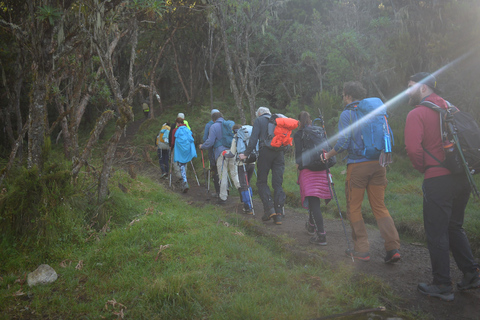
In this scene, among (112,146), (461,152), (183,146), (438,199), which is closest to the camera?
(461,152)

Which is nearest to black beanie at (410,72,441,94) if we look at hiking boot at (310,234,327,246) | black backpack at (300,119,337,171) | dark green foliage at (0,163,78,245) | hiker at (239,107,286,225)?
black backpack at (300,119,337,171)

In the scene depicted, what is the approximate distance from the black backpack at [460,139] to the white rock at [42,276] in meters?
4.82

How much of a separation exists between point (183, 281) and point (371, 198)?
8.80 feet

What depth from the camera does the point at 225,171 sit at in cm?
880

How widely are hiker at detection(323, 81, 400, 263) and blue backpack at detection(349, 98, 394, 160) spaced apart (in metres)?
0.04

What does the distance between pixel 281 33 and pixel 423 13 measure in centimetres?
1276

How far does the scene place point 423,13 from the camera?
14195 millimetres

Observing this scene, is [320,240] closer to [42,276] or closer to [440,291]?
[440,291]

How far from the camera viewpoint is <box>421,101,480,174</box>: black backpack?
13.0ft

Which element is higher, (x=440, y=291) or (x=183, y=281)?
(x=183, y=281)

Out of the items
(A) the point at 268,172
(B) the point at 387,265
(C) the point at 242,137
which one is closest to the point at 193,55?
(C) the point at 242,137

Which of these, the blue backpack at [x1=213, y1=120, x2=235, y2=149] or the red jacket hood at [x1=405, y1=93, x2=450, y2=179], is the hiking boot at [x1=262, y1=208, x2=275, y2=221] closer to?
the blue backpack at [x1=213, y1=120, x2=235, y2=149]

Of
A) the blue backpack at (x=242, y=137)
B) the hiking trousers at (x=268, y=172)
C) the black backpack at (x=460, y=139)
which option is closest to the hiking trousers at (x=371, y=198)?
the black backpack at (x=460, y=139)

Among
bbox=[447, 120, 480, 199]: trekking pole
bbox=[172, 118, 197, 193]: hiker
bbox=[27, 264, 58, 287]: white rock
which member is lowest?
bbox=[27, 264, 58, 287]: white rock
